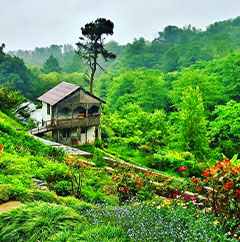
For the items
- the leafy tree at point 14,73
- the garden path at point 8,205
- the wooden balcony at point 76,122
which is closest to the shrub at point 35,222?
the garden path at point 8,205

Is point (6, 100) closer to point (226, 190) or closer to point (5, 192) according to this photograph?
point (5, 192)

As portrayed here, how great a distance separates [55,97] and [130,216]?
71.9ft

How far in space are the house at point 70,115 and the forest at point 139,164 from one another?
1.90 metres

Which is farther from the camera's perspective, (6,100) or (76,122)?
(6,100)

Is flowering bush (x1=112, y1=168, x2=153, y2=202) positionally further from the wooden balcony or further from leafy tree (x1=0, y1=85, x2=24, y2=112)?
leafy tree (x1=0, y1=85, x2=24, y2=112)

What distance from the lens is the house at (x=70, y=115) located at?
26.1 metres

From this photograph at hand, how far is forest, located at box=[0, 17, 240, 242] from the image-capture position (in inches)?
215

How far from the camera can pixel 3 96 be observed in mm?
27219

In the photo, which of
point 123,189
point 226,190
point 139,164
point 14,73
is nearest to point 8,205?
point 123,189

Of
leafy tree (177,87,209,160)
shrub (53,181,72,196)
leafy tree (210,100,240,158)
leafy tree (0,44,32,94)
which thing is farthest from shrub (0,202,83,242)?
leafy tree (0,44,32,94)

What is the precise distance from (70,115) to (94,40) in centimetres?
1042

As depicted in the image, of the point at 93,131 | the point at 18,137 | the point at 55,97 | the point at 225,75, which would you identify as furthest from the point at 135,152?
the point at 225,75

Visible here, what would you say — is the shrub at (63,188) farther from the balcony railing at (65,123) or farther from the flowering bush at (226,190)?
the balcony railing at (65,123)

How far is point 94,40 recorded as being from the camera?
33094 millimetres
